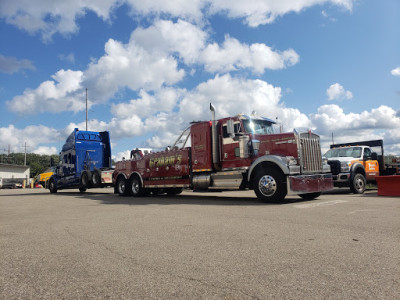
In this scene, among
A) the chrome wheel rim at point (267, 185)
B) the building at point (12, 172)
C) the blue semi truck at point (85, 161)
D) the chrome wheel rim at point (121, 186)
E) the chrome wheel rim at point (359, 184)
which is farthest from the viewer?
the building at point (12, 172)

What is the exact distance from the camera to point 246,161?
1058 centimetres

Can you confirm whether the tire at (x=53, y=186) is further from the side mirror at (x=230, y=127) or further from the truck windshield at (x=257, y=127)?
the truck windshield at (x=257, y=127)

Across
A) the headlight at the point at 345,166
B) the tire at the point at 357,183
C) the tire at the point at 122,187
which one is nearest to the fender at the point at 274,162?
the headlight at the point at 345,166

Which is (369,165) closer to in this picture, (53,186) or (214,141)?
(214,141)

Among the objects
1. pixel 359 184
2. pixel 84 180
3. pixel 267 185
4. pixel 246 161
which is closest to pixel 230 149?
pixel 246 161

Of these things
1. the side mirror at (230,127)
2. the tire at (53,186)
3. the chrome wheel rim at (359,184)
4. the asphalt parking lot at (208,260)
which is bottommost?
the asphalt parking lot at (208,260)

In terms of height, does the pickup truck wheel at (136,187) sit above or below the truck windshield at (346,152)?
below

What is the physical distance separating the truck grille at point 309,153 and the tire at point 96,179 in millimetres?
11570

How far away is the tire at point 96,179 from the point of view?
17.4m

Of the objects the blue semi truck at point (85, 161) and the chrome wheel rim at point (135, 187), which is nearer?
the chrome wheel rim at point (135, 187)

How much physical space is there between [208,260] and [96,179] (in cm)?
1515

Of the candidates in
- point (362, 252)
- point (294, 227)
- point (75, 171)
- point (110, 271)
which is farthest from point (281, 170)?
point (75, 171)

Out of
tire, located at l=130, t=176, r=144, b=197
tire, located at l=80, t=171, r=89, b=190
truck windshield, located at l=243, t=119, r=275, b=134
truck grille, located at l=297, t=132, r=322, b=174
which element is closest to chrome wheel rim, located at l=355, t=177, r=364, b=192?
truck grille, located at l=297, t=132, r=322, b=174

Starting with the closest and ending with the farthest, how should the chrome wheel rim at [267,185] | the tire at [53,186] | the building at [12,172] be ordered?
the chrome wheel rim at [267,185], the tire at [53,186], the building at [12,172]
